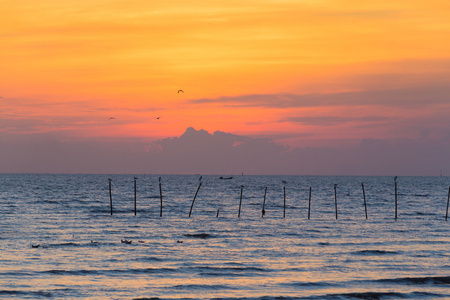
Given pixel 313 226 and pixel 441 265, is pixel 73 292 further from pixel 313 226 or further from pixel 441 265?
pixel 313 226

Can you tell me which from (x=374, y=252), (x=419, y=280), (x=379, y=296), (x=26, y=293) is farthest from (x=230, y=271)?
(x=374, y=252)

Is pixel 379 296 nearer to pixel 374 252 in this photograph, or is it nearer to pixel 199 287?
pixel 199 287

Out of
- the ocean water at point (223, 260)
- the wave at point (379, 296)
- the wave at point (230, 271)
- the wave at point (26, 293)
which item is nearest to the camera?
the wave at point (26, 293)

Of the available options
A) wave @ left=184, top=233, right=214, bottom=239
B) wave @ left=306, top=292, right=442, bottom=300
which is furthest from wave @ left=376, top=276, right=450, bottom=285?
wave @ left=184, top=233, right=214, bottom=239

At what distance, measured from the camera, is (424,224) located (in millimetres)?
58531

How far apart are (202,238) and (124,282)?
17693mm

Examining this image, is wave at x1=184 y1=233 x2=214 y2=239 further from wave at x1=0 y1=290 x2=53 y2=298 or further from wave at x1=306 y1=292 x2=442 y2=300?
wave at x1=0 y1=290 x2=53 y2=298

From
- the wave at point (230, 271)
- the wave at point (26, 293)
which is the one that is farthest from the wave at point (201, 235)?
the wave at point (26, 293)

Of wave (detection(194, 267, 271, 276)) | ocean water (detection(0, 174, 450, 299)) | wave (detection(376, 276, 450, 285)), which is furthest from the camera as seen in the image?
wave (detection(194, 267, 271, 276))

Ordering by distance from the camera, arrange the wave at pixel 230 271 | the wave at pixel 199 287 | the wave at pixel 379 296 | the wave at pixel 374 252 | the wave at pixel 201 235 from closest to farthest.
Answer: the wave at pixel 379 296 < the wave at pixel 199 287 < the wave at pixel 230 271 < the wave at pixel 374 252 < the wave at pixel 201 235

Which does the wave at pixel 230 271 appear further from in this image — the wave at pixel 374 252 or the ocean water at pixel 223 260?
the wave at pixel 374 252

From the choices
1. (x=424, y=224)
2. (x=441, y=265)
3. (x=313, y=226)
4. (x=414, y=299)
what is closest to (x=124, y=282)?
(x=414, y=299)

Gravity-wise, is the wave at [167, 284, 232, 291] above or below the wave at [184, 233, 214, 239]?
below

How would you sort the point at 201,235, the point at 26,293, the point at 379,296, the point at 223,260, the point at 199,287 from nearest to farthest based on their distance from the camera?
the point at 26,293 → the point at 379,296 → the point at 199,287 → the point at 223,260 → the point at 201,235
